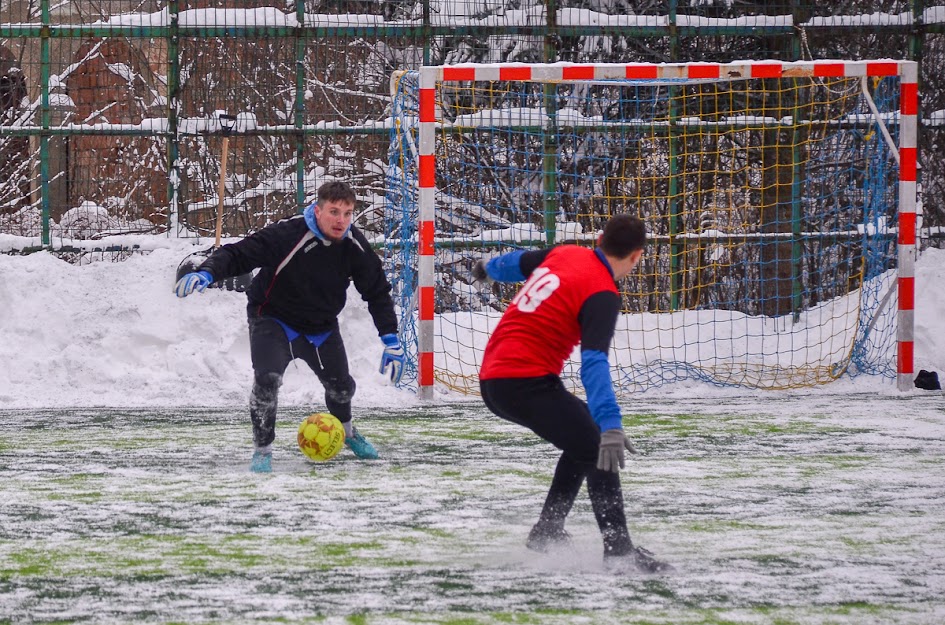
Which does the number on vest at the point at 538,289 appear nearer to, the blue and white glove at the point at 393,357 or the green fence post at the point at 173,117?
the blue and white glove at the point at 393,357

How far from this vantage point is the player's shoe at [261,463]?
266 inches

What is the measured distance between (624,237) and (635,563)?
3.79 ft

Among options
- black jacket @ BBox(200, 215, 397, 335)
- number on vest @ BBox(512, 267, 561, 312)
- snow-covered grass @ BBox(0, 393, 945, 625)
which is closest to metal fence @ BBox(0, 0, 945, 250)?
snow-covered grass @ BBox(0, 393, 945, 625)

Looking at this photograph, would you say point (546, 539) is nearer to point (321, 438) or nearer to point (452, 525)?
point (452, 525)

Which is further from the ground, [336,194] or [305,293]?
[336,194]

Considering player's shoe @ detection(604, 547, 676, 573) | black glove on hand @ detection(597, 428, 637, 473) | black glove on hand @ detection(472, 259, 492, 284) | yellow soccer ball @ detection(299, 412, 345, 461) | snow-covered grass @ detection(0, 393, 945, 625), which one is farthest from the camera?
yellow soccer ball @ detection(299, 412, 345, 461)

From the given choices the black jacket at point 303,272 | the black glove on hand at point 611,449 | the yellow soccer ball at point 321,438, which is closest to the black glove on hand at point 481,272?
the black glove on hand at point 611,449

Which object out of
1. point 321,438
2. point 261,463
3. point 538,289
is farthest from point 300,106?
point 538,289

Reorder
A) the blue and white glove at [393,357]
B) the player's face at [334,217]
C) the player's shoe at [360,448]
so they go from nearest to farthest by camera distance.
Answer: the player's face at [334,217] < the blue and white glove at [393,357] < the player's shoe at [360,448]

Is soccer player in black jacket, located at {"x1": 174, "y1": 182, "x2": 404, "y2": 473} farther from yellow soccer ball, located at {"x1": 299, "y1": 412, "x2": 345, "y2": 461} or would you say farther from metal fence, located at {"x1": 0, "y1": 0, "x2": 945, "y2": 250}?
metal fence, located at {"x1": 0, "y1": 0, "x2": 945, "y2": 250}

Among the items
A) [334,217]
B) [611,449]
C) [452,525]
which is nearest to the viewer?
[611,449]

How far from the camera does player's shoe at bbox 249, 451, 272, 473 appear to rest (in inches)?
266

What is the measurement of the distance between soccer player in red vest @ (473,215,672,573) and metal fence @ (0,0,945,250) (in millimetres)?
7050

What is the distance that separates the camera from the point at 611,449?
4.50 metres
